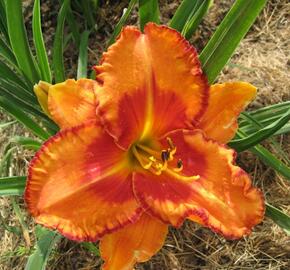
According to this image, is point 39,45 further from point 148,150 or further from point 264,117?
point 264,117

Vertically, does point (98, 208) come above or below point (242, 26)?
below

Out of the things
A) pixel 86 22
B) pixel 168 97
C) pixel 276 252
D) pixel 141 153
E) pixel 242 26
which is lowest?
pixel 276 252

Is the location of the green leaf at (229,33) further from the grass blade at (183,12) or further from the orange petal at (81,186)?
the orange petal at (81,186)

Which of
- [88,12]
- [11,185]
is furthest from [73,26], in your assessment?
[11,185]

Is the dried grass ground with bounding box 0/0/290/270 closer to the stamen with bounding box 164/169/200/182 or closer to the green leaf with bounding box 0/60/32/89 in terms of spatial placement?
the green leaf with bounding box 0/60/32/89

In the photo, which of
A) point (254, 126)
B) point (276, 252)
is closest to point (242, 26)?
point (254, 126)

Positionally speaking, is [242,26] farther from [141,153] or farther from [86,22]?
[86,22]
